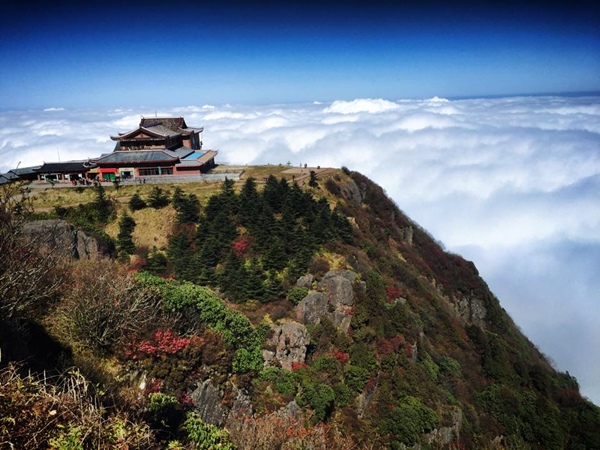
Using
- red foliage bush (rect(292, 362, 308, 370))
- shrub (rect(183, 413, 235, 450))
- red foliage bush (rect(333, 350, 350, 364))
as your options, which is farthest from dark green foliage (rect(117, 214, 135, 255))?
shrub (rect(183, 413, 235, 450))

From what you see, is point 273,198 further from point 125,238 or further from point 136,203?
point 125,238

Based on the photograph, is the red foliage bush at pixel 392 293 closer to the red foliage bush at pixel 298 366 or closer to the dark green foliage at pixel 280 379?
the red foliage bush at pixel 298 366

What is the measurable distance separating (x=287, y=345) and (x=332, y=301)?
728 cm

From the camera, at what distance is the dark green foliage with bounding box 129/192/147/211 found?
46.4 metres

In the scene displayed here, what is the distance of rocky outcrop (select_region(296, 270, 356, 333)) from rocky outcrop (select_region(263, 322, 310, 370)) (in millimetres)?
2598

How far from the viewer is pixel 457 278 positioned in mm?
65375

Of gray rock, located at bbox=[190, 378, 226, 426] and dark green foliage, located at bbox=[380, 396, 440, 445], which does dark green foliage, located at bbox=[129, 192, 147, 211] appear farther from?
dark green foliage, located at bbox=[380, 396, 440, 445]

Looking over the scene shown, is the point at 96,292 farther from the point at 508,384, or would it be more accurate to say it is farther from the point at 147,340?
the point at 508,384

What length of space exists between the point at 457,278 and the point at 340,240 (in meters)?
31.1

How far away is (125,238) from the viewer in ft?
138

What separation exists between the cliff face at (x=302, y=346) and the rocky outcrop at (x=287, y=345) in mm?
111

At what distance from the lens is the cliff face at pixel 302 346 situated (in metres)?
18.4

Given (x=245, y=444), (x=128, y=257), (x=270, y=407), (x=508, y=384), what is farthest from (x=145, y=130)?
Answer: (x=508, y=384)

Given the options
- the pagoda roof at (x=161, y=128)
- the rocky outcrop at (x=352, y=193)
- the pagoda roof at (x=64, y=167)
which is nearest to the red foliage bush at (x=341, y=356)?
the rocky outcrop at (x=352, y=193)
